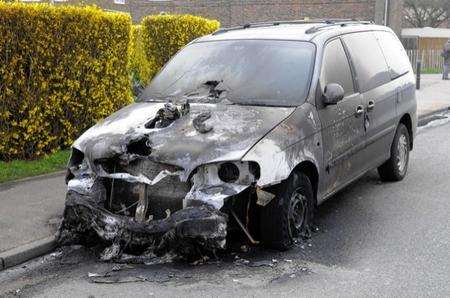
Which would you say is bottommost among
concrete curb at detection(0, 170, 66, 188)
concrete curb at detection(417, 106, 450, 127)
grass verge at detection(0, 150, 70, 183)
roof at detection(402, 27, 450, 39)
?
concrete curb at detection(417, 106, 450, 127)

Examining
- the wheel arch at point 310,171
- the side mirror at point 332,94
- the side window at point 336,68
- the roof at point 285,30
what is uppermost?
the roof at point 285,30

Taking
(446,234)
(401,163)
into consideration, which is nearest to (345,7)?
(401,163)

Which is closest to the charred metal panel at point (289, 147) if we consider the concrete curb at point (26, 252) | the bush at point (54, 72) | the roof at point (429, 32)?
the concrete curb at point (26, 252)

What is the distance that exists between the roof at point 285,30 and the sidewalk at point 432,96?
8055mm

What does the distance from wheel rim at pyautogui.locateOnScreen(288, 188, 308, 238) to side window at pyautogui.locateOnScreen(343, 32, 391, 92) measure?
1.76 metres

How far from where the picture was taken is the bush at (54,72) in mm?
7793

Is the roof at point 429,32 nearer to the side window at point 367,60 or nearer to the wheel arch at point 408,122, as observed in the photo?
the wheel arch at point 408,122

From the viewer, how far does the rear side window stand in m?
7.45

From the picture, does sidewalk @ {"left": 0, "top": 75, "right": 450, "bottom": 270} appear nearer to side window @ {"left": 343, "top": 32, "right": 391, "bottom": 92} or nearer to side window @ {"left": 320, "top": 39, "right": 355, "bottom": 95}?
side window @ {"left": 320, "top": 39, "right": 355, "bottom": 95}

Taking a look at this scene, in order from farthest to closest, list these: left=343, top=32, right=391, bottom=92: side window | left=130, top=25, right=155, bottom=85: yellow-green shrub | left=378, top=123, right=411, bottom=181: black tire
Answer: left=130, top=25, right=155, bottom=85: yellow-green shrub → left=378, top=123, right=411, bottom=181: black tire → left=343, top=32, right=391, bottom=92: side window

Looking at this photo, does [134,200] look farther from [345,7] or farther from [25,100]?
[345,7]

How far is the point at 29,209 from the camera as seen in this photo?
637cm

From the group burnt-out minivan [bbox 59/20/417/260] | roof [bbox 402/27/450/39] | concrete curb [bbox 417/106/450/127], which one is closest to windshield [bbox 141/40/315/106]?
burnt-out minivan [bbox 59/20/417/260]

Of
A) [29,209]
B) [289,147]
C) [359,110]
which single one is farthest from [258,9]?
[289,147]
